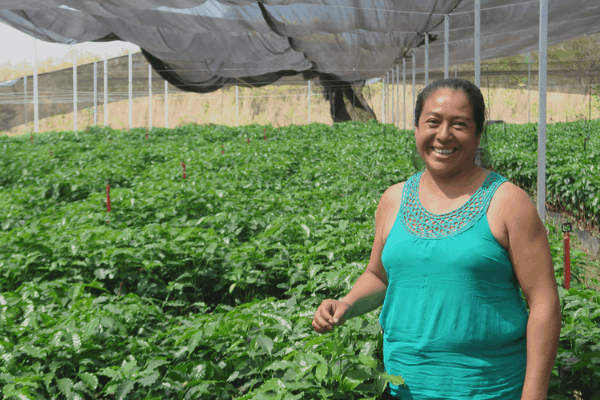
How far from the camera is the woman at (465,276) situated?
1303 millimetres

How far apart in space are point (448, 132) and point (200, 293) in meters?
2.73

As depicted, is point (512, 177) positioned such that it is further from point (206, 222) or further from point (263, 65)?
point (263, 65)

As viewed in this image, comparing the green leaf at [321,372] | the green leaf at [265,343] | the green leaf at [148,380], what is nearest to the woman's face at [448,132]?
the green leaf at [321,372]

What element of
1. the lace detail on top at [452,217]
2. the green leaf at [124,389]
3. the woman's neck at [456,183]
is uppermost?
the woman's neck at [456,183]

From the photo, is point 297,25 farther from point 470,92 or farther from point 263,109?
point 263,109

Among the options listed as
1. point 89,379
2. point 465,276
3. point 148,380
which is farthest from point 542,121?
point 89,379

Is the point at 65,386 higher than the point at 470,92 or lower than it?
lower

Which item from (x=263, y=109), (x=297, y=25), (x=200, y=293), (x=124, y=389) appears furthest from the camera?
(x=263, y=109)

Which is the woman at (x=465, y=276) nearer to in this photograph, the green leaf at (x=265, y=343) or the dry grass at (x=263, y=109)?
the green leaf at (x=265, y=343)

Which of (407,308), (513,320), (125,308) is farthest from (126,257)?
(513,320)

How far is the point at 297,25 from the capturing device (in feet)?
31.1

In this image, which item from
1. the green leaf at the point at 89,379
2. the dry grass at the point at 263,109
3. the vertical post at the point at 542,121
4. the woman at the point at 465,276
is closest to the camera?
the woman at the point at 465,276

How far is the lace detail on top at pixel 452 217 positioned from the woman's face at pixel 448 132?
3.5 inches

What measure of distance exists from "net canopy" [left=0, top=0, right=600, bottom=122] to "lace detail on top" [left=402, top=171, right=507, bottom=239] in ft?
22.4
